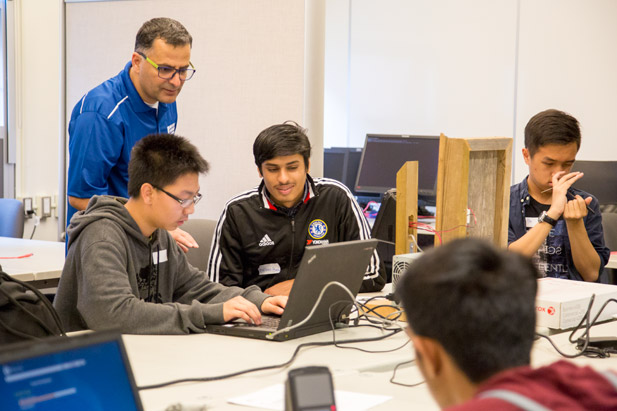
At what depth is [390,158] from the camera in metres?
5.07

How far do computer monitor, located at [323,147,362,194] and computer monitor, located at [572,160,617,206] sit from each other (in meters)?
1.58

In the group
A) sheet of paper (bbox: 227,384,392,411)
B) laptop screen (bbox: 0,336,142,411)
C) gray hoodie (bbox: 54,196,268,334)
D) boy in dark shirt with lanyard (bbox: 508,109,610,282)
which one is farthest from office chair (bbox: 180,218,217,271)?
laptop screen (bbox: 0,336,142,411)

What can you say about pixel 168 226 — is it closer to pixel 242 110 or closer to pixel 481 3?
pixel 242 110

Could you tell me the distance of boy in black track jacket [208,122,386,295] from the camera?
8.67 ft

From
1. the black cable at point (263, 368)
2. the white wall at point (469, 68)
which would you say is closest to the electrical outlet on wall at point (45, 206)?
the white wall at point (469, 68)

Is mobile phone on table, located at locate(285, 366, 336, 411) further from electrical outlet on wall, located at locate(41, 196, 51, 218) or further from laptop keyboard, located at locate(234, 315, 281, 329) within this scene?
electrical outlet on wall, located at locate(41, 196, 51, 218)

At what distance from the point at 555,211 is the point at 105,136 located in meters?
1.71

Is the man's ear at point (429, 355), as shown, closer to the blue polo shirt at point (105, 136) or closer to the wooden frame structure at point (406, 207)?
the wooden frame structure at point (406, 207)

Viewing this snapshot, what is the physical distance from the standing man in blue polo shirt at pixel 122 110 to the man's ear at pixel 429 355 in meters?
1.83

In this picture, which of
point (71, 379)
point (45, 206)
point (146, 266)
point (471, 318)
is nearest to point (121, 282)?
point (146, 266)

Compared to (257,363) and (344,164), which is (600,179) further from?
(257,363)

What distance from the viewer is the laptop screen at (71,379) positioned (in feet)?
3.26

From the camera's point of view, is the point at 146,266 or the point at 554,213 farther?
the point at 554,213

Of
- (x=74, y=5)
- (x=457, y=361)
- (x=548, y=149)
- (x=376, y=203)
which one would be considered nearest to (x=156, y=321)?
(x=457, y=361)
